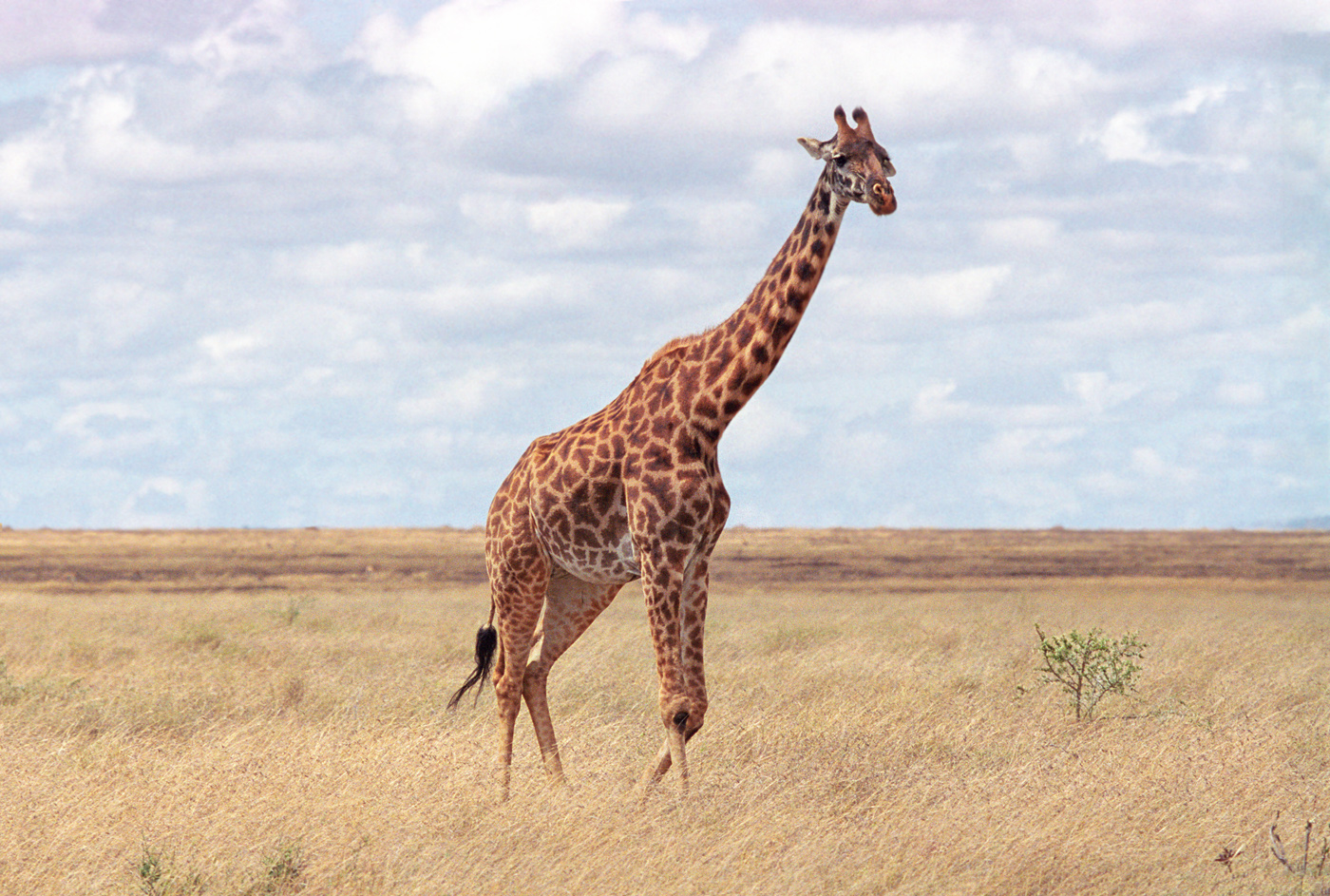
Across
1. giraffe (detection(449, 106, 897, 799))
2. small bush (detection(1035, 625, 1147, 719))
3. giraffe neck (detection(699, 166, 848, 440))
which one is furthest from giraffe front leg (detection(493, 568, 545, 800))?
small bush (detection(1035, 625, 1147, 719))

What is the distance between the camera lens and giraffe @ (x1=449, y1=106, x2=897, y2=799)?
27.5 feet

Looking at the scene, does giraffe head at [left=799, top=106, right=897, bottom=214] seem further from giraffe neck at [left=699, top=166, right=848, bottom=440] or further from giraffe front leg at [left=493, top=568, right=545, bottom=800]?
giraffe front leg at [left=493, top=568, right=545, bottom=800]

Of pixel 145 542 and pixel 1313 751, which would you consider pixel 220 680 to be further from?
pixel 145 542

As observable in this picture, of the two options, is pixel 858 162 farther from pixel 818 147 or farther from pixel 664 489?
pixel 664 489

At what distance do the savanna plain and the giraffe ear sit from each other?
4263mm

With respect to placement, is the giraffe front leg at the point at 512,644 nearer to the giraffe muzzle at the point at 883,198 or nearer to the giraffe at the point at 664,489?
the giraffe at the point at 664,489

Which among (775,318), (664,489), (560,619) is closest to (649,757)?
(560,619)

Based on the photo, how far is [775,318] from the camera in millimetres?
8742

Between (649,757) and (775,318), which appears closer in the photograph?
(775,318)

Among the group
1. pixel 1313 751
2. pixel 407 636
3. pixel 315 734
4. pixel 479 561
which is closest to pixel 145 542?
pixel 479 561

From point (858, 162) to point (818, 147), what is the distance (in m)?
0.34

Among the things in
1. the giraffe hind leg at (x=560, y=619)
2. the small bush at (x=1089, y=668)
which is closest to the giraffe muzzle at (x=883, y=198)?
the giraffe hind leg at (x=560, y=619)

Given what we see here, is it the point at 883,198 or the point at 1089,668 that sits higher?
the point at 883,198

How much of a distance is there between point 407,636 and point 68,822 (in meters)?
12.0
